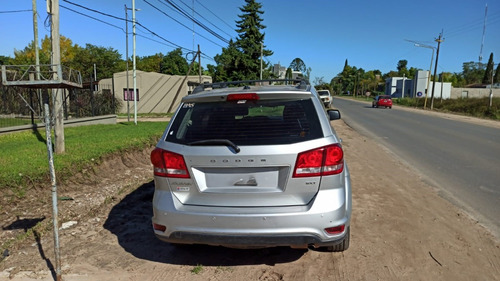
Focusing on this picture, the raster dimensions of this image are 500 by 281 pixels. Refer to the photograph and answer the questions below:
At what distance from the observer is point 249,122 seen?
316cm

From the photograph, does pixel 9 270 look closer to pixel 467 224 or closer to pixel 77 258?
pixel 77 258

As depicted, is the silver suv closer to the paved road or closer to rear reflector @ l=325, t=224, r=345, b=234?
rear reflector @ l=325, t=224, r=345, b=234

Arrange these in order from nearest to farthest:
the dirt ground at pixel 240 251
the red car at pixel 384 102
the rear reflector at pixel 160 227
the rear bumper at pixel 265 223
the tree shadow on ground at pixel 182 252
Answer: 1. the rear bumper at pixel 265 223
2. the rear reflector at pixel 160 227
3. the dirt ground at pixel 240 251
4. the tree shadow on ground at pixel 182 252
5. the red car at pixel 384 102

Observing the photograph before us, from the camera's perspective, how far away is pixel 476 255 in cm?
361

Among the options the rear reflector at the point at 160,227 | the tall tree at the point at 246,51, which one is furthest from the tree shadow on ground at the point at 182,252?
the tall tree at the point at 246,51

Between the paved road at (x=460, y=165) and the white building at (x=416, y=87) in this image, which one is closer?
the paved road at (x=460, y=165)

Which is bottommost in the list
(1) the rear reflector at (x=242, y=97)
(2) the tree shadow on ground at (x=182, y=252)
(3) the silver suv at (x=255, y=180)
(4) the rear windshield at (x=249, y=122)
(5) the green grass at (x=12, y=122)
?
(2) the tree shadow on ground at (x=182, y=252)

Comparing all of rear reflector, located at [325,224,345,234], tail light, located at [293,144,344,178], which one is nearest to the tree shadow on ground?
rear reflector, located at [325,224,345,234]

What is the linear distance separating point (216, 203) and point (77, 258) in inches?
67.4

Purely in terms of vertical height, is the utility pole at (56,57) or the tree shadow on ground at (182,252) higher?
the utility pole at (56,57)

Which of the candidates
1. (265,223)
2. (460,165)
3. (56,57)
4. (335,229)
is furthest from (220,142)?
(460,165)

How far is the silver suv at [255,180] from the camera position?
2891mm

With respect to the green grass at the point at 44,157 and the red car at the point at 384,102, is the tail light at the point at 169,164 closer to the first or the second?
the green grass at the point at 44,157

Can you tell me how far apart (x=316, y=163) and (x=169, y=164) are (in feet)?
4.09
